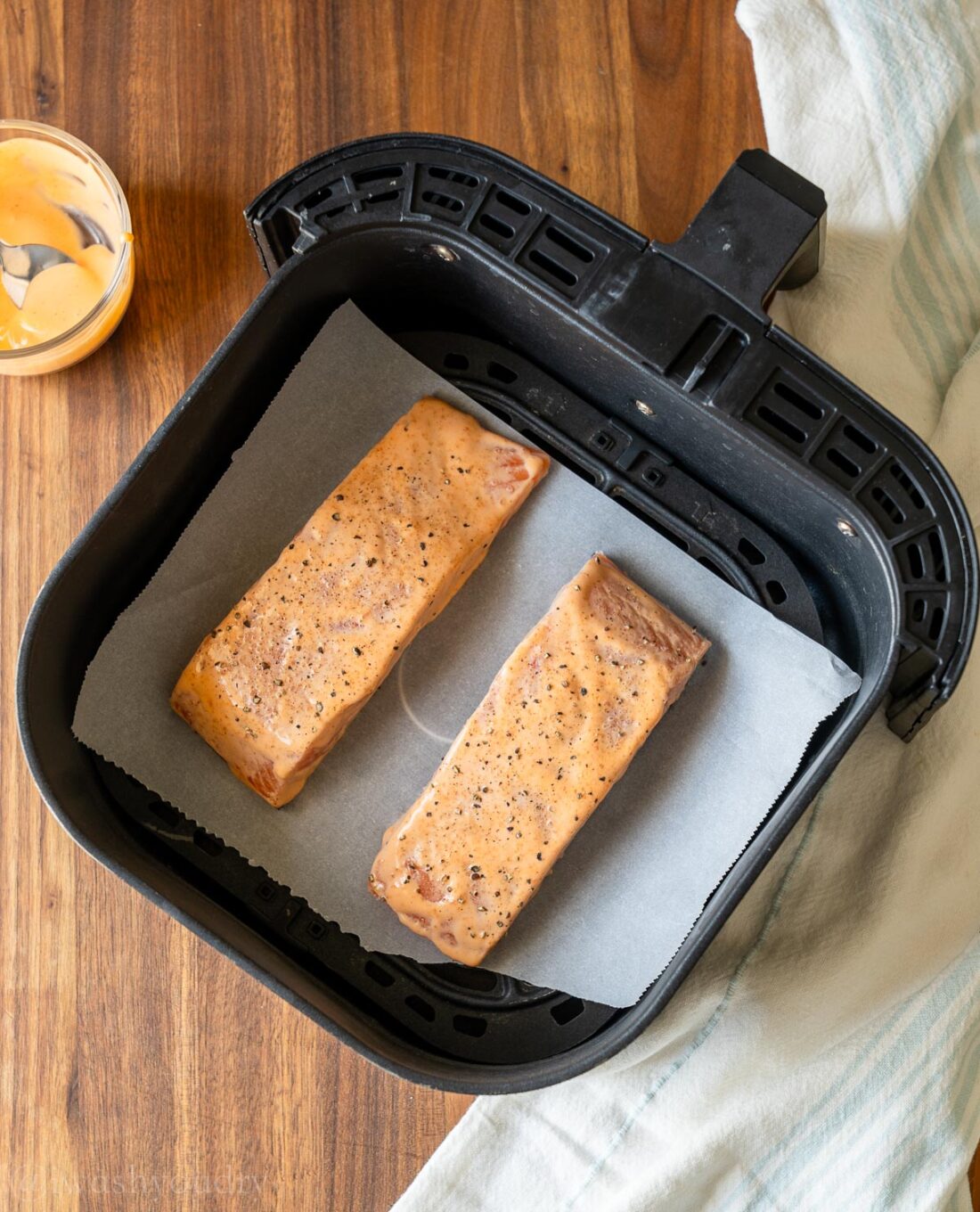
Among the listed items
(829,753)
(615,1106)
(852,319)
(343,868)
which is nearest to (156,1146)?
(343,868)

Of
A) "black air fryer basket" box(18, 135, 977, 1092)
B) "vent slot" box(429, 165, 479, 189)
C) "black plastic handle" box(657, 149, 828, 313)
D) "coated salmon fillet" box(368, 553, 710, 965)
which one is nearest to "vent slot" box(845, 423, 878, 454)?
"black air fryer basket" box(18, 135, 977, 1092)

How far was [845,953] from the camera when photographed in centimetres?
98

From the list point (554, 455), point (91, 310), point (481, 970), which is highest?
point (554, 455)

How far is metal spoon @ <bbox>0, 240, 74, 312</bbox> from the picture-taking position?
1.00 m

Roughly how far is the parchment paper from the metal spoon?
24 centimetres

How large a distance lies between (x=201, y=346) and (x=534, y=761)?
46 centimetres

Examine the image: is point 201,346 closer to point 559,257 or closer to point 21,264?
point 21,264

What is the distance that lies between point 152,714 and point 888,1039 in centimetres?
67

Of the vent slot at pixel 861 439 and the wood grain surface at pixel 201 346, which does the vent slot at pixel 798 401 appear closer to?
the vent slot at pixel 861 439

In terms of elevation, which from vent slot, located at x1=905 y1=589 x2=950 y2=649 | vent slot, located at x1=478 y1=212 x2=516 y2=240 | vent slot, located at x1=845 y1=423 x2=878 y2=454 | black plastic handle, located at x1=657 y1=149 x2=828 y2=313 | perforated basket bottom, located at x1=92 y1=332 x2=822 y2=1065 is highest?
black plastic handle, located at x1=657 y1=149 x2=828 y2=313

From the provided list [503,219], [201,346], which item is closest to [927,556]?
[503,219]

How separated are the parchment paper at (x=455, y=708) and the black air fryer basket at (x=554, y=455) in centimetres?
2

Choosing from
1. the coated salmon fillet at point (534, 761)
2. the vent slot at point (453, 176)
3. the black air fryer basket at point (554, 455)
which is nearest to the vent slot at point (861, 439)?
the black air fryer basket at point (554, 455)

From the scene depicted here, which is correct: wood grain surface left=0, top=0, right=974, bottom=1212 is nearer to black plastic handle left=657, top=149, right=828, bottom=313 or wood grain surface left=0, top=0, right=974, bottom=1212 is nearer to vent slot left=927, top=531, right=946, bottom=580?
black plastic handle left=657, top=149, right=828, bottom=313
